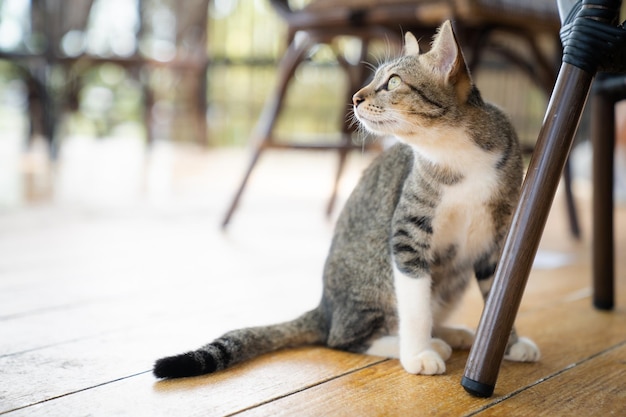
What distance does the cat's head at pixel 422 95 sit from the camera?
1083mm

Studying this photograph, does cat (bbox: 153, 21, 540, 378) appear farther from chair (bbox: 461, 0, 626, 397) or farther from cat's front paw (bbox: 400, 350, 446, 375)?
chair (bbox: 461, 0, 626, 397)

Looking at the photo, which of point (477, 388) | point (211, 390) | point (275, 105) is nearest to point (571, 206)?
point (275, 105)

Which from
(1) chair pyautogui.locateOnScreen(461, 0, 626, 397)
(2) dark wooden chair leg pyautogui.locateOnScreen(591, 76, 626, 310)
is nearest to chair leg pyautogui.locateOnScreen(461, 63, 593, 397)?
(1) chair pyautogui.locateOnScreen(461, 0, 626, 397)

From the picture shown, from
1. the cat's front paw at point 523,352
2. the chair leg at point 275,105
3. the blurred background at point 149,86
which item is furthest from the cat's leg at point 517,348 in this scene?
the blurred background at point 149,86

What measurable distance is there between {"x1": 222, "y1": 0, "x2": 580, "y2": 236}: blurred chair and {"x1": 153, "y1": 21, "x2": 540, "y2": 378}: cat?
31 cm

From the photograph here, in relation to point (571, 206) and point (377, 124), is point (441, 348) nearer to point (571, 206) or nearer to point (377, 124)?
point (377, 124)

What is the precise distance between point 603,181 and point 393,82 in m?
0.57

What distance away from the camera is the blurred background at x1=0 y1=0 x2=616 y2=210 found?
4312 millimetres

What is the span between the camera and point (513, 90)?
4641mm

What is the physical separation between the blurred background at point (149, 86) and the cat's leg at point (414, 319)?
100 inches

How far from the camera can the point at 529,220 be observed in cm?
91

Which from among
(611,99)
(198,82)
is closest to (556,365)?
(611,99)

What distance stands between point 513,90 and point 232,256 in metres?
3.34

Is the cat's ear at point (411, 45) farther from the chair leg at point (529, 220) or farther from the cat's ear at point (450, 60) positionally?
the chair leg at point (529, 220)
